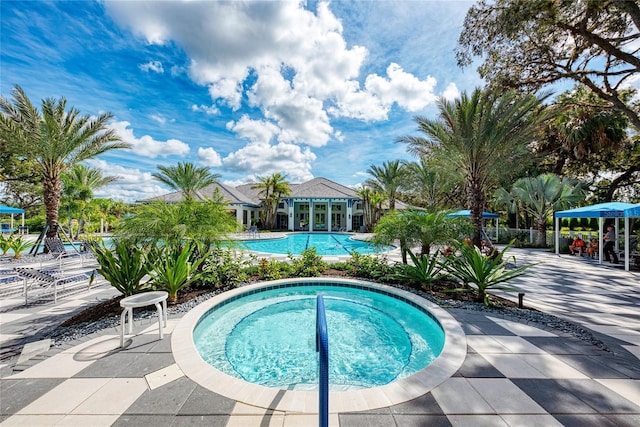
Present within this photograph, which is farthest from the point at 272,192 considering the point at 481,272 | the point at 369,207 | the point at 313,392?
the point at 313,392

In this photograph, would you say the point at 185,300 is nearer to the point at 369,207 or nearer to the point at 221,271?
the point at 221,271

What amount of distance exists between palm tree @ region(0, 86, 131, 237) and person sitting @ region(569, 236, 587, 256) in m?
24.5

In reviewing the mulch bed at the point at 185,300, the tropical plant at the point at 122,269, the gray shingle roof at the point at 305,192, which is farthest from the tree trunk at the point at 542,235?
the tropical plant at the point at 122,269

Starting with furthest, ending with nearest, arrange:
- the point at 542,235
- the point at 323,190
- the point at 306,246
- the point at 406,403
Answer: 1. the point at 323,190
2. the point at 306,246
3. the point at 542,235
4. the point at 406,403

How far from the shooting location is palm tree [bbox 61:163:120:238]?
19.5 m

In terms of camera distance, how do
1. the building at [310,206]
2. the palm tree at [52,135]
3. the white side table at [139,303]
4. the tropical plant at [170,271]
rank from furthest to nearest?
1. the building at [310,206]
2. the palm tree at [52,135]
3. the tropical plant at [170,271]
4. the white side table at [139,303]

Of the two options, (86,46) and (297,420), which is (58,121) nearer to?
(86,46)

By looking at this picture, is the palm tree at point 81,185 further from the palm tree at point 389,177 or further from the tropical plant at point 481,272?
the palm tree at point 389,177

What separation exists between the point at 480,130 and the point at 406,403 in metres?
9.34

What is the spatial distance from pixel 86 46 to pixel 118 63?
1.35 meters

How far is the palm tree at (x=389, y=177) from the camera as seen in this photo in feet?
85.1

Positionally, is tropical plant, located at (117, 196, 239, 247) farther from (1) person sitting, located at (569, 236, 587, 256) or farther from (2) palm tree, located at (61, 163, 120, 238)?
(2) palm tree, located at (61, 163, 120, 238)

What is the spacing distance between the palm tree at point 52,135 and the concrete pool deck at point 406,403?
1068cm

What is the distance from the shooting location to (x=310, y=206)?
27.6m
